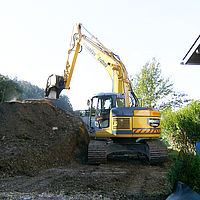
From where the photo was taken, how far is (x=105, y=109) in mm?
8742

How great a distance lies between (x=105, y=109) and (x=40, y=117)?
3.13 m

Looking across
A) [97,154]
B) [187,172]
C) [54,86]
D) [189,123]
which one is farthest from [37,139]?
[189,123]

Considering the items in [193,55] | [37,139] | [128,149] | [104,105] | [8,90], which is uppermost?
[8,90]

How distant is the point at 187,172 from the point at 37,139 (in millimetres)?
6036

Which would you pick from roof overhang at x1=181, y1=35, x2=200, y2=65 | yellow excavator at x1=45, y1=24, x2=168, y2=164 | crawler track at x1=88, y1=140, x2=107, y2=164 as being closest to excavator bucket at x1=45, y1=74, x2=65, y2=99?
yellow excavator at x1=45, y1=24, x2=168, y2=164

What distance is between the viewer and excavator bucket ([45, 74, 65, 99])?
1167cm

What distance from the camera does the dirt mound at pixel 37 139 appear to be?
6.31 meters

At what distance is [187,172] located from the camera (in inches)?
125

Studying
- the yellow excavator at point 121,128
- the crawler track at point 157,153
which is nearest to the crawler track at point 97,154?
the yellow excavator at point 121,128

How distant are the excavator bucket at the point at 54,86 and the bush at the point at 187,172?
9207 mm

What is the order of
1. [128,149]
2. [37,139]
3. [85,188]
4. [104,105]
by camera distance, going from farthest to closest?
[104,105]
[37,139]
[128,149]
[85,188]

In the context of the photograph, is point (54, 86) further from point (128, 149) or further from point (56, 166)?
point (128, 149)

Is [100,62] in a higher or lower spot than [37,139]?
higher

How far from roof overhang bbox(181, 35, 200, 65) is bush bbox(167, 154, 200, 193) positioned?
3.01 metres
